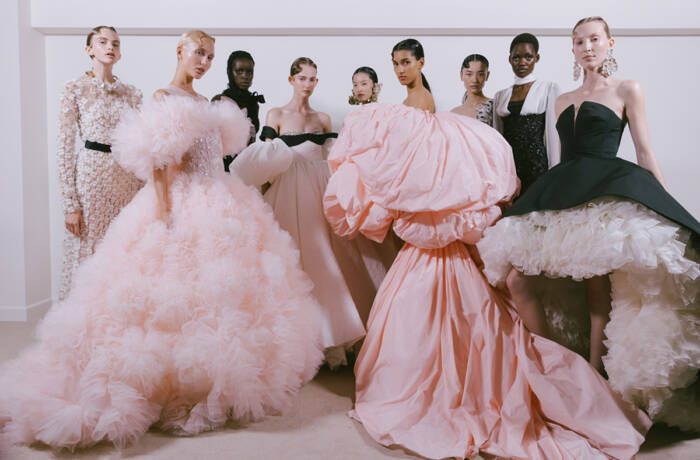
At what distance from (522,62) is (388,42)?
1306 millimetres

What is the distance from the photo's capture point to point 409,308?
2557 millimetres

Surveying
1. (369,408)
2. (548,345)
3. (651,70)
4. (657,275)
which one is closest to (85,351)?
(369,408)

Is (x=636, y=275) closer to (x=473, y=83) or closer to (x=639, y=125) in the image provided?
(x=639, y=125)

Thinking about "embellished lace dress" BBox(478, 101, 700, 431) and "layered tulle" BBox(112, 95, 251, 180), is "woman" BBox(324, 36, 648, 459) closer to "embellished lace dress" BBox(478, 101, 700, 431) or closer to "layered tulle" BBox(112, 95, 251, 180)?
"embellished lace dress" BBox(478, 101, 700, 431)

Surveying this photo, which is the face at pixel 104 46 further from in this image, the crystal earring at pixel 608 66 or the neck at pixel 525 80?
the crystal earring at pixel 608 66

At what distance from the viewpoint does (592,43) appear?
2555mm

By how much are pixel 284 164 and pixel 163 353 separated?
48.5 inches

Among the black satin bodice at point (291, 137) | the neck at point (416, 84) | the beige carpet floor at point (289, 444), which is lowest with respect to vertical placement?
the beige carpet floor at point (289, 444)

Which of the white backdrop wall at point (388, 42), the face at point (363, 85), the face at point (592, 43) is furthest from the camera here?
the white backdrop wall at point (388, 42)

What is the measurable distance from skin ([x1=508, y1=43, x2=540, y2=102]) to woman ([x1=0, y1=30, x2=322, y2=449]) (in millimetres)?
1828

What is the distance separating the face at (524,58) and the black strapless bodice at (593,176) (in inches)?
36.6

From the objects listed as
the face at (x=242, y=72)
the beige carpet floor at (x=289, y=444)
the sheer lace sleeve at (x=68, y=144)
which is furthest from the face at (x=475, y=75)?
the sheer lace sleeve at (x=68, y=144)

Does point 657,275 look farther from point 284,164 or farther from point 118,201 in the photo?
point 118,201

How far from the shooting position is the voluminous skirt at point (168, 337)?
217cm
